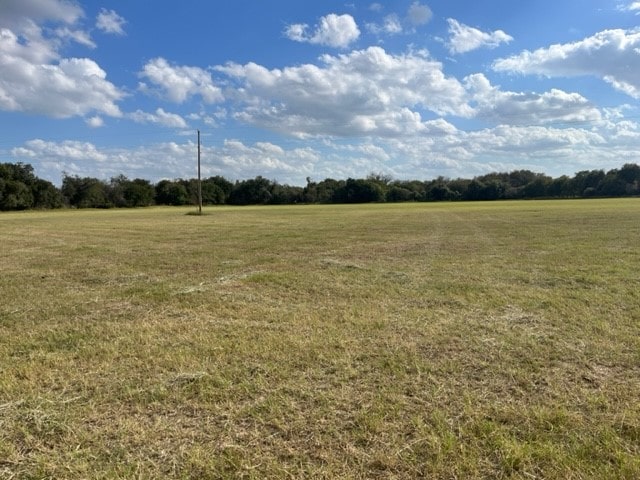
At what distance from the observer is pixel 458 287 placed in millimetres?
9539

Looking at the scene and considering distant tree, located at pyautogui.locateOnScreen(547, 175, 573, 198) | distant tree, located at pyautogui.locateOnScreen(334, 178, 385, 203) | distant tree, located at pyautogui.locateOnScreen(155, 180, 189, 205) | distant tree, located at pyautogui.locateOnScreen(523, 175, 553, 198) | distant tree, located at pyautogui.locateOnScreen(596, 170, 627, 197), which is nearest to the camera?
distant tree, located at pyautogui.locateOnScreen(155, 180, 189, 205)

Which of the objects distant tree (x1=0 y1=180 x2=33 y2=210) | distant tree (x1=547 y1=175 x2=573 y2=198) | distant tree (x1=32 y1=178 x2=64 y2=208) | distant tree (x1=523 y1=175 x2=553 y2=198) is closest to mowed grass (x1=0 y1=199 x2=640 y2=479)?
distant tree (x1=0 y1=180 x2=33 y2=210)

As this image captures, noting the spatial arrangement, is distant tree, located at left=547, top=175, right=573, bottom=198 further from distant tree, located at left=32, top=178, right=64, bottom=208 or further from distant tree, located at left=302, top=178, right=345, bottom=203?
distant tree, located at left=32, top=178, right=64, bottom=208

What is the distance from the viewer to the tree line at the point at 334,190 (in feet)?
366

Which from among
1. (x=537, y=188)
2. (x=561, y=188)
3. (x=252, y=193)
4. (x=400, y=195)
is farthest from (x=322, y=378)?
(x=561, y=188)

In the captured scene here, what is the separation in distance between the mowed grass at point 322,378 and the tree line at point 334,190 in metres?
111

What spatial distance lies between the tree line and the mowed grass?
111m

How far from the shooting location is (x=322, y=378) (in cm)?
479

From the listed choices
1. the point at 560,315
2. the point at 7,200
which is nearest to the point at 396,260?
the point at 560,315

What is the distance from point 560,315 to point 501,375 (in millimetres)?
3008

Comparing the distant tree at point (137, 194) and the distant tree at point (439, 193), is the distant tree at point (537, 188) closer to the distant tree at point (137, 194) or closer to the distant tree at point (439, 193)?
the distant tree at point (439, 193)

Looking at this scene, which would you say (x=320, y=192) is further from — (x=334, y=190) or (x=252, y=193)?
(x=252, y=193)

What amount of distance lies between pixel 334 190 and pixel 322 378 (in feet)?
450

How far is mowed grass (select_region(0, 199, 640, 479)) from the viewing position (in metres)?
3.37
